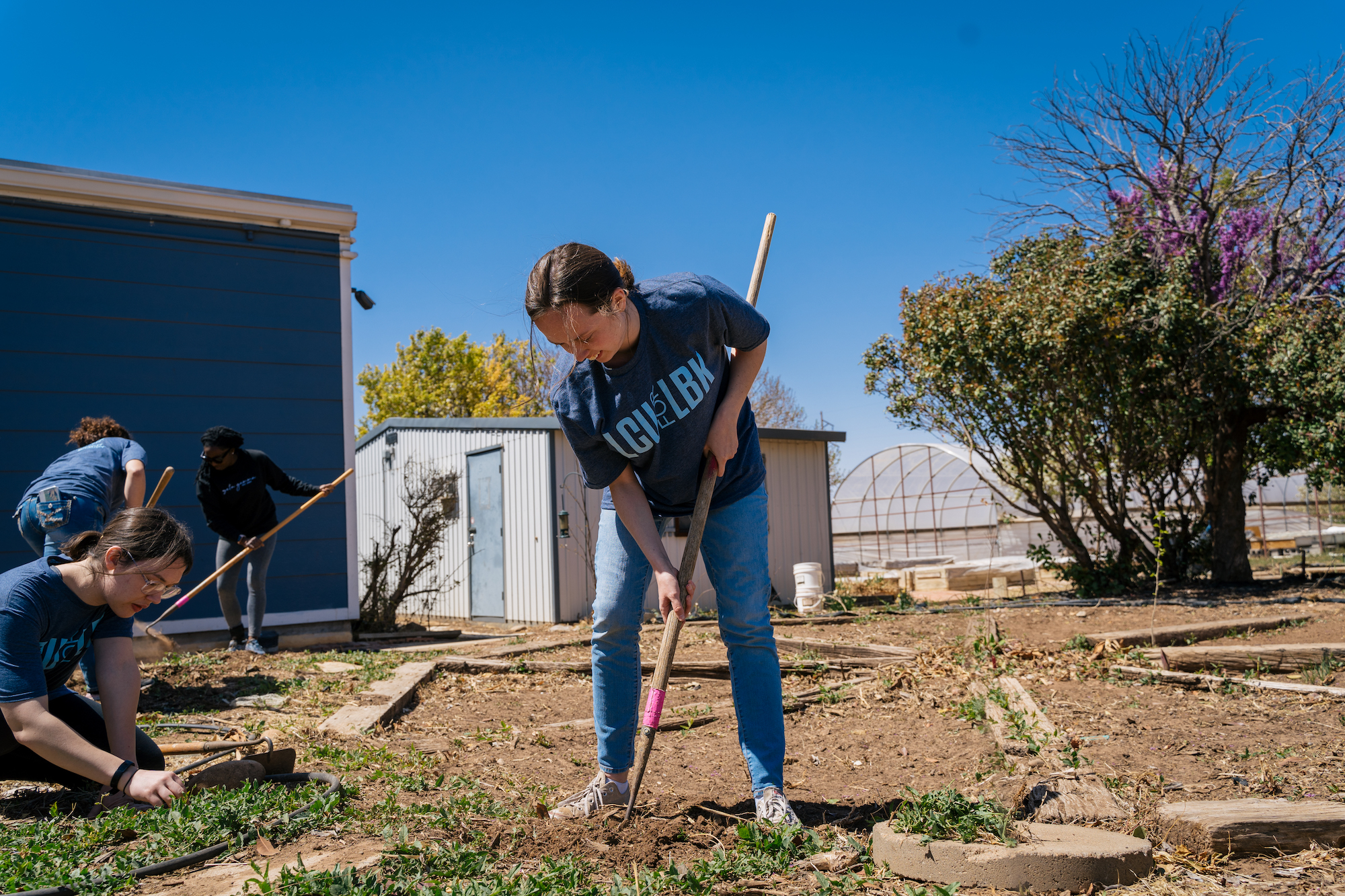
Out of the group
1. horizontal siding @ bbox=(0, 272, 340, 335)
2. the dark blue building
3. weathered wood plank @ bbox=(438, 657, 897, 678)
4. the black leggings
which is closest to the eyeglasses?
the black leggings

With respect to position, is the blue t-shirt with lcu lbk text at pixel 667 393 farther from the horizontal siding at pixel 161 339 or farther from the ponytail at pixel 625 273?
the horizontal siding at pixel 161 339

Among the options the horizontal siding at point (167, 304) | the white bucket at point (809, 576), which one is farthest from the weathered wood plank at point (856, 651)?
the white bucket at point (809, 576)

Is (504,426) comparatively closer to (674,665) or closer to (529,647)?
(529,647)

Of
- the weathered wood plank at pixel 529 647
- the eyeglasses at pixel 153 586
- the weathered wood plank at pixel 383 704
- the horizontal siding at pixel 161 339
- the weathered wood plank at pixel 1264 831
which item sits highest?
the horizontal siding at pixel 161 339

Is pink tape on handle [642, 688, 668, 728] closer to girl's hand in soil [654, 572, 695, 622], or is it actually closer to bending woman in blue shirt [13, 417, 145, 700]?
girl's hand in soil [654, 572, 695, 622]

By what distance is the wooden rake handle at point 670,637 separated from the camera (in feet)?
7.91

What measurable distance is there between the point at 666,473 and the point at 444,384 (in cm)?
2426

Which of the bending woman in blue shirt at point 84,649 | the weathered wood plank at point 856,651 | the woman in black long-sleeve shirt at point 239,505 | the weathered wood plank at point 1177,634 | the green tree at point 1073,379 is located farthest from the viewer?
the green tree at point 1073,379

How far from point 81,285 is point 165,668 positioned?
371cm

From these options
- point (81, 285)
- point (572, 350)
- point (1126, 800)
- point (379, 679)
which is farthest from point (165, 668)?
point (1126, 800)

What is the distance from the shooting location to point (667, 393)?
2.44 metres

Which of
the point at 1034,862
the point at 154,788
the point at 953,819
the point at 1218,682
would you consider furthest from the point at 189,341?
the point at 1218,682

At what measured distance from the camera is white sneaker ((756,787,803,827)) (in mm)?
2263

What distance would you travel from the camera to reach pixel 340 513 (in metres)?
7.87
